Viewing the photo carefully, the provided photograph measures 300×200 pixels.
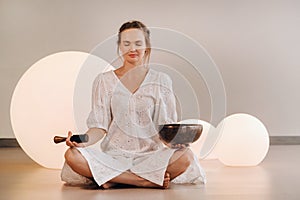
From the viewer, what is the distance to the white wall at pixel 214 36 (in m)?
4.36

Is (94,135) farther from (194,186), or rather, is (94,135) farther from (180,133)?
(194,186)

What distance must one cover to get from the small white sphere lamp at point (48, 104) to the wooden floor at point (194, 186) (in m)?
0.15

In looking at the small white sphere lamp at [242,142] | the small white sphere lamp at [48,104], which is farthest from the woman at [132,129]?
the small white sphere lamp at [242,142]

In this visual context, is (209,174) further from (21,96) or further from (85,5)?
(85,5)

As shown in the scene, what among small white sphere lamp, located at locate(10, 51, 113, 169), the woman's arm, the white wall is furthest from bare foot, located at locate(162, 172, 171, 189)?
the white wall

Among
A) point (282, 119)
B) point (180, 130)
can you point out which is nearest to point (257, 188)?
point (180, 130)

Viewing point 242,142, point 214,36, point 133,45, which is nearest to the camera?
point 133,45

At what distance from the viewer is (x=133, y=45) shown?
6.82 ft

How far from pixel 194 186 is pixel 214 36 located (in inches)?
100

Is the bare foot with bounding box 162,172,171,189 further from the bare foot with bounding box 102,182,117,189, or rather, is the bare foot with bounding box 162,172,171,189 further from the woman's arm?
the woman's arm

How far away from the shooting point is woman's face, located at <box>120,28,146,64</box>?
2.08m

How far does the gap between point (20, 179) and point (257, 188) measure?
110 centimetres

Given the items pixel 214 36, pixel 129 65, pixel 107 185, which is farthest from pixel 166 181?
pixel 214 36

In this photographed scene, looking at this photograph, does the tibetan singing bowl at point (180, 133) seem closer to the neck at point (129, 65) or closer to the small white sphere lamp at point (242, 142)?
the neck at point (129, 65)
